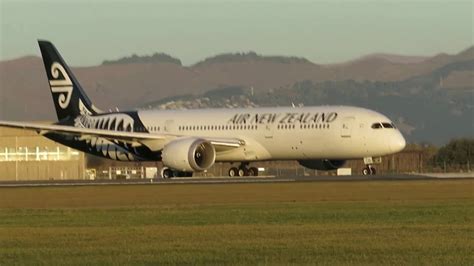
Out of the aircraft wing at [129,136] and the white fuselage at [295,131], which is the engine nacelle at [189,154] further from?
the white fuselage at [295,131]

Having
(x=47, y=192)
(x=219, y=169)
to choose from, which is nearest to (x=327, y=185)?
(x=47, y=192)

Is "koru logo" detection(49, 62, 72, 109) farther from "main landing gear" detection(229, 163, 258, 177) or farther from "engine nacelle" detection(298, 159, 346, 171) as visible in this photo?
"engine nacelle" detection(298, 159, 346, 171)

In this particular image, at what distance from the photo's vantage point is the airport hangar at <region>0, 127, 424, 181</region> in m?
84.7

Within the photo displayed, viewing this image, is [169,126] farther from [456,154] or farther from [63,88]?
[456,154]

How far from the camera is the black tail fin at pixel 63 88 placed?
77.8 m

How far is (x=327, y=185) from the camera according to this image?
53969 mm

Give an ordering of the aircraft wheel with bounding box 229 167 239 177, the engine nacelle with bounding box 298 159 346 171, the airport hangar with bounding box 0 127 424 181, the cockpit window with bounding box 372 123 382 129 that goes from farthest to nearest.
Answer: the airport hangar with bounding box 0 127 424 181 → the aircraft wheel with bounding box 229 167 239 177 → the engine nacelle with bounding box 298 159 346 171 → the cockpit window with bounding box 372 123 382 129

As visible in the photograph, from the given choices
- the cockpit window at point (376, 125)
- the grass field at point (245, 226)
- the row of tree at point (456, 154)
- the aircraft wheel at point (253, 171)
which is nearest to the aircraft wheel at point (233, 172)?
the aircraft wheel at point (253, 171)

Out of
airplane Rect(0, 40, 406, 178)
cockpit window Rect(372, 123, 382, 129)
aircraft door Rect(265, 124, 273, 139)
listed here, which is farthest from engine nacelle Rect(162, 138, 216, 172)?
cockpit window Rect(372, 123, 382, 129)

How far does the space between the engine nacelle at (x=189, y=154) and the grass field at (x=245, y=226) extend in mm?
16797

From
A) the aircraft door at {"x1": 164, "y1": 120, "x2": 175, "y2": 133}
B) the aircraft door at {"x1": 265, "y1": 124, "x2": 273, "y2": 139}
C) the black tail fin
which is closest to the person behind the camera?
the aircraft door at {"x1": 265, "y1": 124, "x2": 273, "y2": 139}

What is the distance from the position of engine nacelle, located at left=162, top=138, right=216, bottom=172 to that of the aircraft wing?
823 millimetres

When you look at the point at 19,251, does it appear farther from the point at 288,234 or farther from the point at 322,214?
the point at 322,214

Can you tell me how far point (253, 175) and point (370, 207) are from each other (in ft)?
116
